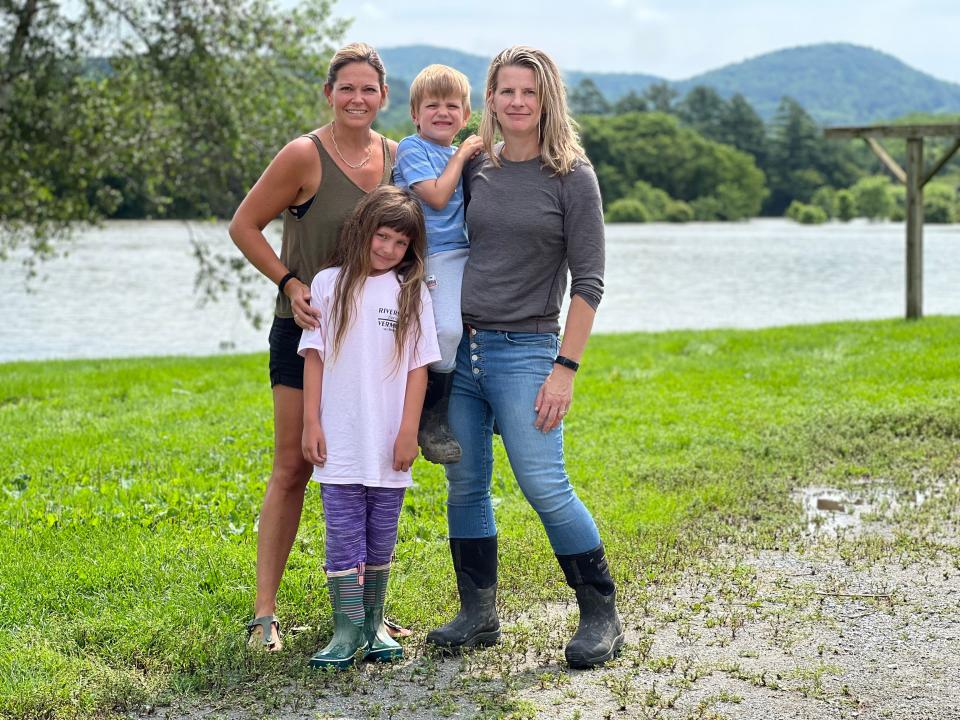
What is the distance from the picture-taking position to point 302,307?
12.5ft

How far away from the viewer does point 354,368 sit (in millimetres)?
3805

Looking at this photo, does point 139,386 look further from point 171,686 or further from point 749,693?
point 749,693

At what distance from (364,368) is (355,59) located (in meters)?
1.06

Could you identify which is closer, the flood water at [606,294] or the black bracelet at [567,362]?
the black bracelet at [567,362]

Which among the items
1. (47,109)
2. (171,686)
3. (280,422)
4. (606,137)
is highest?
(606,137)

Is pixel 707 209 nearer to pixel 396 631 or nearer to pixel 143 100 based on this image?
pixel 143 100

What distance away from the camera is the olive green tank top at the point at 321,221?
389 centimetres

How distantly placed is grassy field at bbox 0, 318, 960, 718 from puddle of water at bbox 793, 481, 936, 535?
5.4 inches

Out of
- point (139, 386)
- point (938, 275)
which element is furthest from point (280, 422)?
point (938, 275)

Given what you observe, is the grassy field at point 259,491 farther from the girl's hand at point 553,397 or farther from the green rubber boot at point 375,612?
the girl's hand at point 553,397

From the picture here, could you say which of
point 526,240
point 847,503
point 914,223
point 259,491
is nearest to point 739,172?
point 914,223

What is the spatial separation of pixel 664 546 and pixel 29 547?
2.95 meters

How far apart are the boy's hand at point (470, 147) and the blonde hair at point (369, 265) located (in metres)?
0.22

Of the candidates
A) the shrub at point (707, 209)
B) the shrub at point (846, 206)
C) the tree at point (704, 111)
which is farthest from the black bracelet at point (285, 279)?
the tree at point (704, 111)
